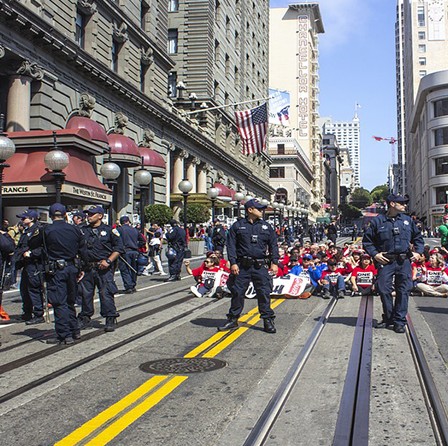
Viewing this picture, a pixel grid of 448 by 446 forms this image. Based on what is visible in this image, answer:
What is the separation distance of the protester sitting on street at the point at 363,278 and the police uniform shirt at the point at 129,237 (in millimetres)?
5649

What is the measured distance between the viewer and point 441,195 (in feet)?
264

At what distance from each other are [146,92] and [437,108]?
5985 centimetres

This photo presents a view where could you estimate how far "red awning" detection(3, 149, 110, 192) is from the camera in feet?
56.8

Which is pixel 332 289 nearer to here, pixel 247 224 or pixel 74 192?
pixel 247 224

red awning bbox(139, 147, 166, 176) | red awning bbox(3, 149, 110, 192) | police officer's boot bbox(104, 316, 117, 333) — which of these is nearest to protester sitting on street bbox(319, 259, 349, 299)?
police officer's boot bbox(104, 316, 117, 333)

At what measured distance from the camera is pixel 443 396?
527 cm

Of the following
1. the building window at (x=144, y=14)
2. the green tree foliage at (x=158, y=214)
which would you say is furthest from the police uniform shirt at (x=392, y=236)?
the building window at (x=144, y=14)

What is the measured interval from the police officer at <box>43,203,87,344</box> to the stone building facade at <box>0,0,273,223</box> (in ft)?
32.0

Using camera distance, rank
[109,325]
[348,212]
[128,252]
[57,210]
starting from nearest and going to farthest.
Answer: [57,210], [109,325], [128,252], [348,212]

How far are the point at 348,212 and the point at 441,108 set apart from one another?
94.4 metres

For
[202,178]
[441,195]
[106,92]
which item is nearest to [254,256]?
[106,92]

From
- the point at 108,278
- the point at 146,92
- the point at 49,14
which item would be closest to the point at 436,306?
the point at 108,278

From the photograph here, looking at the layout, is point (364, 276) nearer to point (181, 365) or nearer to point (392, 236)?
point (392, 236)

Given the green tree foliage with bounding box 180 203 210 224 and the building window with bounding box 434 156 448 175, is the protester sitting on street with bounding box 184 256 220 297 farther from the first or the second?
the building window with bounding box 434 156 448 175
